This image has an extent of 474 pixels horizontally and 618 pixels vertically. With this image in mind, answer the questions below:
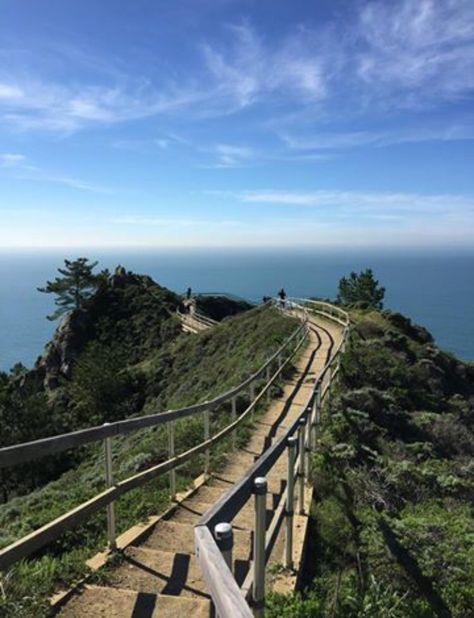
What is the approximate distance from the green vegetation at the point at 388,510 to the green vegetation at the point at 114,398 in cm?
214

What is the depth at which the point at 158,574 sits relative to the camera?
202 inches

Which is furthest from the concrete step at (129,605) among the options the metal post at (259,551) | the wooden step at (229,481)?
the wooden step at (229,481)

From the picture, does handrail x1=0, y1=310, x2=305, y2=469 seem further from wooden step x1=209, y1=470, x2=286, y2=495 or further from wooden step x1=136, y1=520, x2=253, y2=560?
wooden step x1=209, y1=470, x2=286, y2=495

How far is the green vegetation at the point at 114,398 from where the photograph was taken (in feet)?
20.8

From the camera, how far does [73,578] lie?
4883 millimetres

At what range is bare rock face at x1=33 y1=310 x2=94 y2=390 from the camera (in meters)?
52.6

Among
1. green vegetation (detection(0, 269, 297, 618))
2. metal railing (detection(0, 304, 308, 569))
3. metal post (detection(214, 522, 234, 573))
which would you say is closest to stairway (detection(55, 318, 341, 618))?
green vegetation (detection(0, 269, 297, 618))

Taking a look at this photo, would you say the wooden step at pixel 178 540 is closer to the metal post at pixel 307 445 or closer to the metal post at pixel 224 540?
the metal post at pixel 307 445

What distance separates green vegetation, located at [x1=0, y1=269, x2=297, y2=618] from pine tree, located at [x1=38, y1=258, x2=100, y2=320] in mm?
2994

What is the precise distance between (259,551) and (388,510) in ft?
17.6

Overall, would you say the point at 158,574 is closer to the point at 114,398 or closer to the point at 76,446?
the point at 76,446

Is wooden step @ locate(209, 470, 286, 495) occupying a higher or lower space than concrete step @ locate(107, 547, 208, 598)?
lower

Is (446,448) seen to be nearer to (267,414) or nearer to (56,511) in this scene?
(267,414)

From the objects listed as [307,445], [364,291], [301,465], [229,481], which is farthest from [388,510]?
[364,291]
